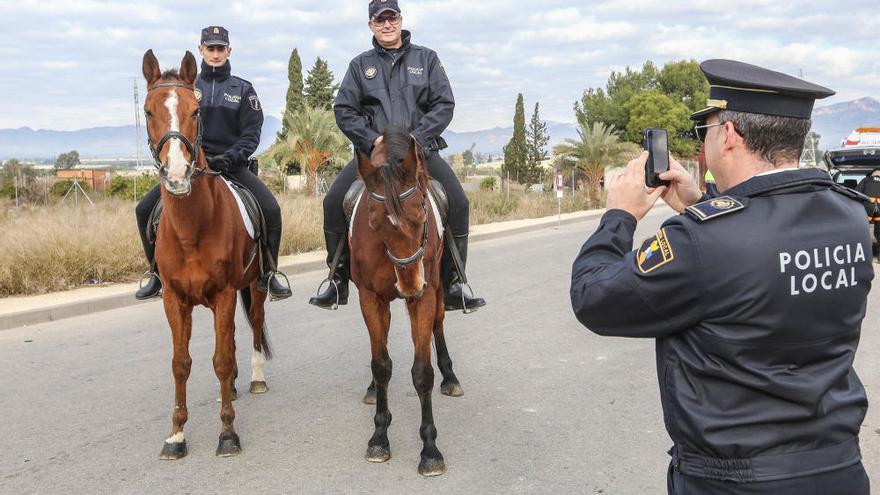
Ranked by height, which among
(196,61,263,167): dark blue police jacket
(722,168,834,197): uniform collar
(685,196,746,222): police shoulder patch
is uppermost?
(196,61,263,167): dark blue police jacket

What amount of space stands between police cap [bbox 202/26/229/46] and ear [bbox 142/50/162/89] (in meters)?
1.37

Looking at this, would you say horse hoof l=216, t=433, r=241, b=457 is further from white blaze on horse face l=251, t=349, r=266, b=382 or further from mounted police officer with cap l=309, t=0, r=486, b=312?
mounted police officer with cap l=309, t=0, r=486, b=312

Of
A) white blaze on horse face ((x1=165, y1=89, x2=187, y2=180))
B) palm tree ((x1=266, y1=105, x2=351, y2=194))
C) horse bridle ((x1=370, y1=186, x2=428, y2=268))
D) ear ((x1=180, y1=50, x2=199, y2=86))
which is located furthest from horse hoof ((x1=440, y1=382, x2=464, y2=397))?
palm tree ((x1=266, y1=105, x2=351, y2=194))

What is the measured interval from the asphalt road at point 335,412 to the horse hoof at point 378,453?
0.17 feet

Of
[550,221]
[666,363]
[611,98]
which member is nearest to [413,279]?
[666,363]

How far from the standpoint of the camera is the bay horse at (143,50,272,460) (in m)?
4.54

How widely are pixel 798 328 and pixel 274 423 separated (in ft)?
14.2

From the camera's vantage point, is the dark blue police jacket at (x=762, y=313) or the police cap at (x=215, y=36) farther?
the police cap at (x=215, y=36)

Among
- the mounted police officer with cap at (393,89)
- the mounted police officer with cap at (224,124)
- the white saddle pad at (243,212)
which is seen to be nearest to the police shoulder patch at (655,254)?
the mounted police officer with cap at (393,89)

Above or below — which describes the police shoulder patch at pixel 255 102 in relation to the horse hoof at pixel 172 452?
above

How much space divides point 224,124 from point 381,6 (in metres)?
1.75

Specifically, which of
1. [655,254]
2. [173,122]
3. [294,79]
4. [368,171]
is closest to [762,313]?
[655,254]

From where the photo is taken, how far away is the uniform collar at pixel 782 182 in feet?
6.41

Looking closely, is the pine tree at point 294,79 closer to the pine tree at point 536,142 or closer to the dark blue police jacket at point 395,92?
the pine tree at point 536,142
